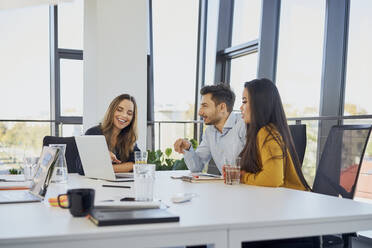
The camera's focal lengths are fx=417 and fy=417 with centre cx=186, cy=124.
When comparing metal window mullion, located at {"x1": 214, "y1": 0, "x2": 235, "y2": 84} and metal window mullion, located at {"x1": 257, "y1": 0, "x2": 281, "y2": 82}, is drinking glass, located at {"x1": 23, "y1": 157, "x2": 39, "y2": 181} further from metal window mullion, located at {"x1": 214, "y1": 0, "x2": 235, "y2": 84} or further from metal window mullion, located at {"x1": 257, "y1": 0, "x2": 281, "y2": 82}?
metal window mullion, located at {"x1": 214, "y1": 0, "x2": 235, "y2": 84}

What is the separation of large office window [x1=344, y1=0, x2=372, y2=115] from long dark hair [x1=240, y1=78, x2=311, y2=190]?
1.69 metres

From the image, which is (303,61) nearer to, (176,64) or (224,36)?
(224,36)

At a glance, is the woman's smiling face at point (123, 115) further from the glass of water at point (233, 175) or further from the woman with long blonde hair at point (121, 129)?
the glass of water at point (233, 175)

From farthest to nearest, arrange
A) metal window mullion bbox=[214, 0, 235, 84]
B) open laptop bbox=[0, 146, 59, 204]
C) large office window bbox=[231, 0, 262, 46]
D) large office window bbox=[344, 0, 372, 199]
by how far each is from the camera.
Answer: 1. metal window mullion bbox=[214, 0, 235, 84]
2. large office window bbox=[231, 0, 262, 46]
3. large office window bbox=[344, 0, 372, 199]
4. open laptop bbox=[0, 146, 59, 204]

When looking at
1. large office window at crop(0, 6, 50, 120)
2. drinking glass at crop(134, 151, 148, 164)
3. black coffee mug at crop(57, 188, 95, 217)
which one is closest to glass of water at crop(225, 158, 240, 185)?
drinking glass at crop(134, 151, 148, 164)

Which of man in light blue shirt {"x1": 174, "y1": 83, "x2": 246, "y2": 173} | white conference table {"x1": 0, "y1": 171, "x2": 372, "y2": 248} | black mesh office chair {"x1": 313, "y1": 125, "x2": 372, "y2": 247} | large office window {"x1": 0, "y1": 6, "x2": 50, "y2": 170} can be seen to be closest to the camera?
white conference table {"x1": 0, "y1": 171, "x2": 372, "y2": 248}

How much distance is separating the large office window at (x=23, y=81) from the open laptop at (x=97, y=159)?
12.9 feet

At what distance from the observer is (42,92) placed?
5.96 metres

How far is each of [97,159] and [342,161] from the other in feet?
3.84

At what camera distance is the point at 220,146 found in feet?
8.82

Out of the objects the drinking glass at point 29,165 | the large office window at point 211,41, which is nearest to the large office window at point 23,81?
the large office window at point 211,41

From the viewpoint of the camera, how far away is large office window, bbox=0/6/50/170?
580 centimetres

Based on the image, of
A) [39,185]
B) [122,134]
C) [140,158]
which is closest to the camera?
[39,185]

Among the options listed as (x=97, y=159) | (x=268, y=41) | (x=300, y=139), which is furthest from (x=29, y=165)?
(x=268, y=41)
